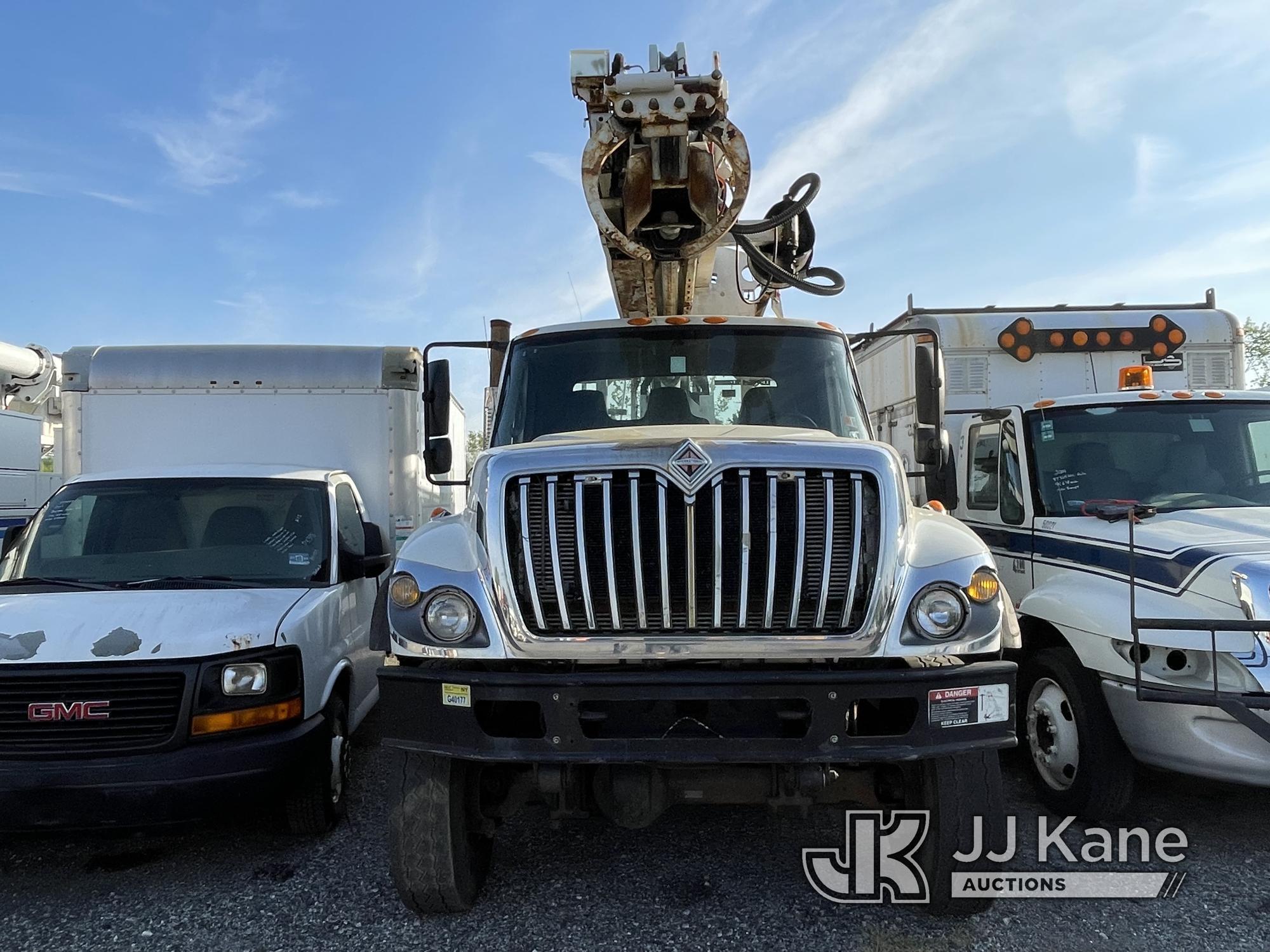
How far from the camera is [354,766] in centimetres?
514

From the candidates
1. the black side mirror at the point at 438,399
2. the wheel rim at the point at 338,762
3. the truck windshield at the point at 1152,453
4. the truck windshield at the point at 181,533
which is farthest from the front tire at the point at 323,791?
the truck windshield at the point at 1152,453

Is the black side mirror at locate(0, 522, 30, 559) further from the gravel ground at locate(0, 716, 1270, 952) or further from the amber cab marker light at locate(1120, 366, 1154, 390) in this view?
the amber cab marker light at locate(1120, 366, 1154, 390)

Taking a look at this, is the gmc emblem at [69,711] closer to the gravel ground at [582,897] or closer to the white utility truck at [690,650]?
the gravel ground at [582,897]

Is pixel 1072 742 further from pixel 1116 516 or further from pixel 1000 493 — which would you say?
pixel 1000 493

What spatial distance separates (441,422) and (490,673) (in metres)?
2.00

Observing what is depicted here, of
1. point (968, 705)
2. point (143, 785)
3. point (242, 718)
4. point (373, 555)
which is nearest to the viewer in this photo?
point (968, 705)

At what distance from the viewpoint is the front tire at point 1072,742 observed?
3951mm

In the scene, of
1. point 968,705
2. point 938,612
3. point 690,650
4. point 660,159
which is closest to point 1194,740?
point 968,705

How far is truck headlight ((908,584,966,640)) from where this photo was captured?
2912mm

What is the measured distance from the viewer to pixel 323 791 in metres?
4.00

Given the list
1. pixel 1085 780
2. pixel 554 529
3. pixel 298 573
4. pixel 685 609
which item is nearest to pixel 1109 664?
pixel 1085 780

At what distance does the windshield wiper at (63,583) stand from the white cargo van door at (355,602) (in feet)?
3.71

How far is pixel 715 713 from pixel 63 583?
348cm

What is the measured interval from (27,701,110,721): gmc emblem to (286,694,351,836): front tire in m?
0.86
